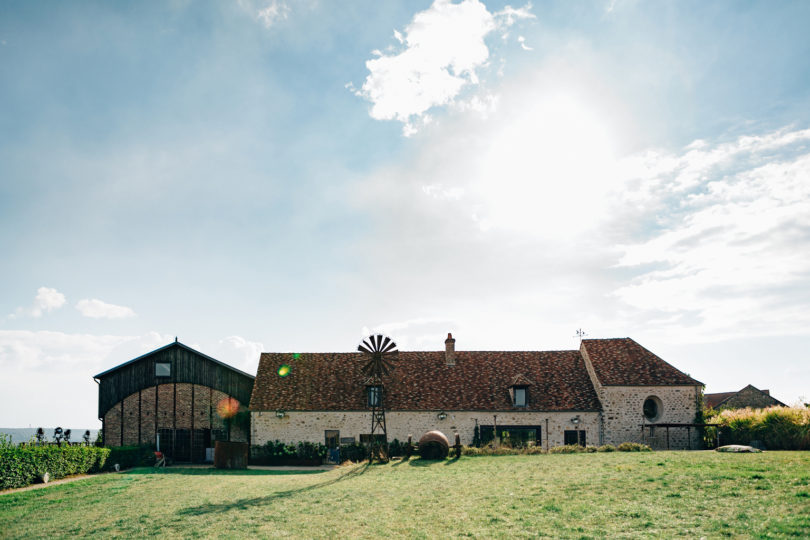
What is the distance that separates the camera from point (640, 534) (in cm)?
1070

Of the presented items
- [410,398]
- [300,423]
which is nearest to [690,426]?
[410,398]

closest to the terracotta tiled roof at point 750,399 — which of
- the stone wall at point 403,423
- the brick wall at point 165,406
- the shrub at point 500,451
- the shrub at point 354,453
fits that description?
the stone wall at point 403,423

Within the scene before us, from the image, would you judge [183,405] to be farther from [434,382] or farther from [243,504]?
[243,504]

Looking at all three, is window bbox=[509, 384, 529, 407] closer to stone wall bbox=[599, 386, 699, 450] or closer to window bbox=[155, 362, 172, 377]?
stone wall bbox=[599, 386, 699, 450]

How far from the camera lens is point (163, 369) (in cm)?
3331

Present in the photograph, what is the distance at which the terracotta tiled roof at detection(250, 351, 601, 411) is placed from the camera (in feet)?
105

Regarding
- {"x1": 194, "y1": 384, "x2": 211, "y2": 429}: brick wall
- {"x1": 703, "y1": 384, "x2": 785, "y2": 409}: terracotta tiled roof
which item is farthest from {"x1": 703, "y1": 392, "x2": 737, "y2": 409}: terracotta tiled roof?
{"x1": 194, "y1": 384, "x2": 211, "y2": 429}: brick wall

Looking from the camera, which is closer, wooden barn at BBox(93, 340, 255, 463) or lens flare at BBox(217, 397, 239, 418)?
wooden barn at BBox(93, 340, 255, 463)

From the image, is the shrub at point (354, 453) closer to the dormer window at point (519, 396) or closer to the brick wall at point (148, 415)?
the dormer window at point (519, 396)

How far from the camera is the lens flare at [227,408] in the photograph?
3322 centimetres

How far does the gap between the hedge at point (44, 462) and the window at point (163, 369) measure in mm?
5627

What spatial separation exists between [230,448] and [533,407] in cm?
1650

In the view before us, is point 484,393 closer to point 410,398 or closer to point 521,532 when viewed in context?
point 410,398

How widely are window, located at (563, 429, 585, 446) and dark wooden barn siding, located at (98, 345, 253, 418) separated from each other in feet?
65.3
